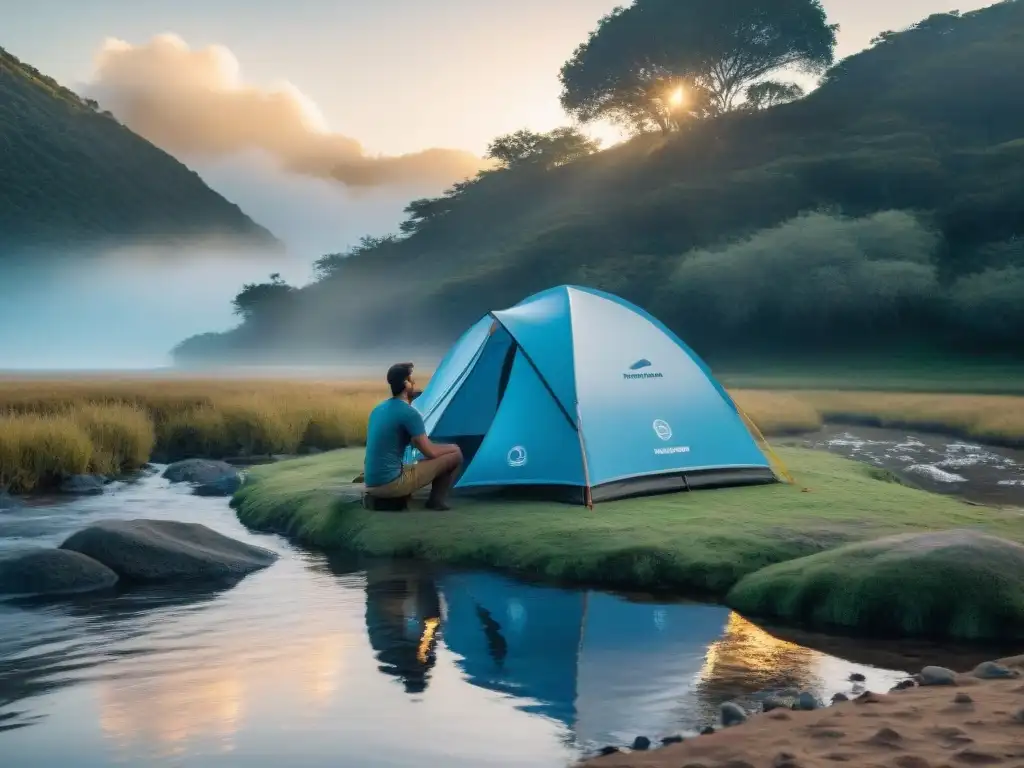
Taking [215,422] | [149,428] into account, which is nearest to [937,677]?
[149,428]

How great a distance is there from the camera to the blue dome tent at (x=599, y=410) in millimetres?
12375

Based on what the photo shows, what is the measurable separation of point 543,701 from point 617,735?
76 centimetres

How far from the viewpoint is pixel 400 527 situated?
38.6 feet

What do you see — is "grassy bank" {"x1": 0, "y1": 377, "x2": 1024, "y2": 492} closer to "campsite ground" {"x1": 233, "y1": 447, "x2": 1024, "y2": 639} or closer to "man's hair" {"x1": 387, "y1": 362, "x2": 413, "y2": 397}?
"campsite ground" {"x1": 233, "y1": 447, "x2": 1024, "y2": 639}

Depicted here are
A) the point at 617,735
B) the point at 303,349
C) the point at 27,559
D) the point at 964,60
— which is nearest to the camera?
the point at 617,735

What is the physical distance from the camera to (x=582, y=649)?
7785 millimetres

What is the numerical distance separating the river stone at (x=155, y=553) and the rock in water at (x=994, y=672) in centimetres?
682

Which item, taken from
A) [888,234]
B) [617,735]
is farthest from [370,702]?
[888,234]

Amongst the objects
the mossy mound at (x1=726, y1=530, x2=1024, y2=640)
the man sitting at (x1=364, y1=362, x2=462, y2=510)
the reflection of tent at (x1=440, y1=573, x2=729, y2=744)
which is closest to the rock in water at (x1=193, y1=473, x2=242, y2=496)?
the man sitting at (x1=364, y1=362, x2=462, y2=510)

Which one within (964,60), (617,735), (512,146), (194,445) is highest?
(964,60)

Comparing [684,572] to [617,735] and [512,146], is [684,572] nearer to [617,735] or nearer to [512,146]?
[617,735]

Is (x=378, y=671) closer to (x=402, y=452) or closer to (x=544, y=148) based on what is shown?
(x=402, y=452)

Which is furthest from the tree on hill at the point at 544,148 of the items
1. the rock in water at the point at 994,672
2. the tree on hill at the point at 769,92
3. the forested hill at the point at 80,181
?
the rock in water at the point at 994,672

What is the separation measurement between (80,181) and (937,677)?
147916 millimetres
